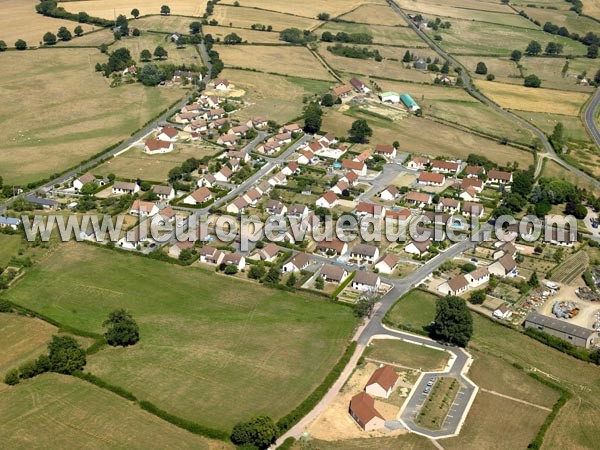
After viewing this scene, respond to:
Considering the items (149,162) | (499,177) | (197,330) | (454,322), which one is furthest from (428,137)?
(197,330)

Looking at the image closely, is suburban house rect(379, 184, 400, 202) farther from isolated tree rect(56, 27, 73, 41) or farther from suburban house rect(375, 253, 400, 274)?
isolated tree rect(56, 27, 73, 41)

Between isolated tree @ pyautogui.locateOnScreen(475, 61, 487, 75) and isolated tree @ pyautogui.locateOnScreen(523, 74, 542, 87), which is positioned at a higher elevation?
isolated tree @ pyautogui.locateOnScreen(475, 61, 487, 75)

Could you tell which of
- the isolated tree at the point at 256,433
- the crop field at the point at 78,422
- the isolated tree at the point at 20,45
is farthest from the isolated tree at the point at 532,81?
the crop field at the point at 78,422

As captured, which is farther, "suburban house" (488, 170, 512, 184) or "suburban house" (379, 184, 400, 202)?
"suburban house" (488, 170, 512, 184)

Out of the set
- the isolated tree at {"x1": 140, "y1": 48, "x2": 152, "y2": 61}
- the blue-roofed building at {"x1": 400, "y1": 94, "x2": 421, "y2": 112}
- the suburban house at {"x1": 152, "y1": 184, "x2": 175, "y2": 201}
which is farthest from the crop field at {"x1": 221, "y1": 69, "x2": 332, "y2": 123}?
the suburban house at {"x1": 152, "y1": 184, "x2": 175, "y2": 201}

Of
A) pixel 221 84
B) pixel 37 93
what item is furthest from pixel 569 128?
pixel 37 93

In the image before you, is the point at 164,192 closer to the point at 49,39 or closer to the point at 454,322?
the point at 454,322
